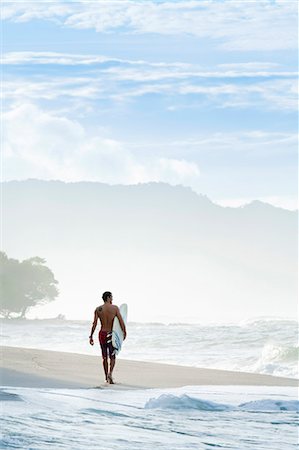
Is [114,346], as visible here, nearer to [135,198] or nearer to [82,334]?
[82,334]

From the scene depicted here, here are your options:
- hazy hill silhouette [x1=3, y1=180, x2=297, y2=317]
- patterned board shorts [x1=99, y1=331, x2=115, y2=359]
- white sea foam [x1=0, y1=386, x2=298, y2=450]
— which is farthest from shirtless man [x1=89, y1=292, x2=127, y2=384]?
hazy hill silhouette [x1=3, y1=180, x2=297, y2=317]

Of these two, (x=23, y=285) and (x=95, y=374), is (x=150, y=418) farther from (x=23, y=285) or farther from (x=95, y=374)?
(x=23, y=285)

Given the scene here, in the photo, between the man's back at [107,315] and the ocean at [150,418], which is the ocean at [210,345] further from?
the ocean at [150,418]

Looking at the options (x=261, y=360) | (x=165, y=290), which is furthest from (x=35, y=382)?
(x=165, y=290)

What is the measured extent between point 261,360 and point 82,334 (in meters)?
14.4

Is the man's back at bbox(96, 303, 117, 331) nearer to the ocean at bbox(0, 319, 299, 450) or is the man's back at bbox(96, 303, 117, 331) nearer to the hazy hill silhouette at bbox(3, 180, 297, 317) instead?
the ocean at bbox(0, 319, 299, 450)

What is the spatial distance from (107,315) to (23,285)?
2125 inches

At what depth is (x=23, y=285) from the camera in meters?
68.0

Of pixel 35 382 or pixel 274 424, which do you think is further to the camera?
pixel 35 382

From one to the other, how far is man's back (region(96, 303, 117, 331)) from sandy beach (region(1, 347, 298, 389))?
0.83 metres

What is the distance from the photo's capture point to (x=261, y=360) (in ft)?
72.2

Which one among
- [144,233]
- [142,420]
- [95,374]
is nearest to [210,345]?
[95,374]

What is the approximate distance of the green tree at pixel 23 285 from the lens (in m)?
67.5

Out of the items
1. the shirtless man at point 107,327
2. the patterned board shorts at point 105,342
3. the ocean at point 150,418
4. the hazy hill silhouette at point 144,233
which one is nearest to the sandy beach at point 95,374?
the shirtless man at point 107,327
